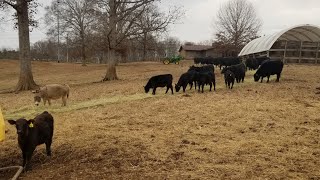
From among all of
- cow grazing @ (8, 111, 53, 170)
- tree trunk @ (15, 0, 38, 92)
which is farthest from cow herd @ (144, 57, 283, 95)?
tree trunk @ (15, 0, 38, 92)

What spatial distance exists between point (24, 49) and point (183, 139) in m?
18.7

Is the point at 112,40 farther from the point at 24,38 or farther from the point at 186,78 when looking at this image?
the point at 186,78

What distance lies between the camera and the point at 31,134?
7.57 m

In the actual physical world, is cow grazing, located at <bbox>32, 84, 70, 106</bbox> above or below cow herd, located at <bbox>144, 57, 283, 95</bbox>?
below

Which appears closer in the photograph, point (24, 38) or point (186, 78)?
point (186, 78)

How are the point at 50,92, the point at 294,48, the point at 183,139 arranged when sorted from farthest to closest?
the point at 294,48 < the point at 50,92 < the point at 183,139

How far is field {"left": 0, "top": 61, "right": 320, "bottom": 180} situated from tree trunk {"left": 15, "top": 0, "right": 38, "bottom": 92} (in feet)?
32.3

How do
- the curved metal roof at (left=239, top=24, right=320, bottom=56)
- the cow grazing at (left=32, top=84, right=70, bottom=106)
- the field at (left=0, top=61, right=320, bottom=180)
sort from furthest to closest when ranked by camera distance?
the curved metal roof at (left=239, top=24, right=320, bottom=56)
the cow grazing at (left=32, top=84, right=70, bottom=106)
the field at (left=0, top=61, right=320, bottom=180)

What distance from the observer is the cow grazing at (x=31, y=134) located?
7.28 meters

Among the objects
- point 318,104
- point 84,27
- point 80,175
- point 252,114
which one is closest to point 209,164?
point 80,175

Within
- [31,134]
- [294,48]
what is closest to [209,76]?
[31,134]

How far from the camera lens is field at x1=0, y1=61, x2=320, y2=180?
6664mm

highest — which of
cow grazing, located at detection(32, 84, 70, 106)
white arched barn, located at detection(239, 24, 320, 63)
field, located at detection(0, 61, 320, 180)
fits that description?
white arched barn, located at detection(239, 24, 320, 63)

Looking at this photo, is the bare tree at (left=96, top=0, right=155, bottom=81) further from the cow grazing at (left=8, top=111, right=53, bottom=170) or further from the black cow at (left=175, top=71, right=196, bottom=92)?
the cow grazing at (left=8, top=111, right=53, bottom=170)
